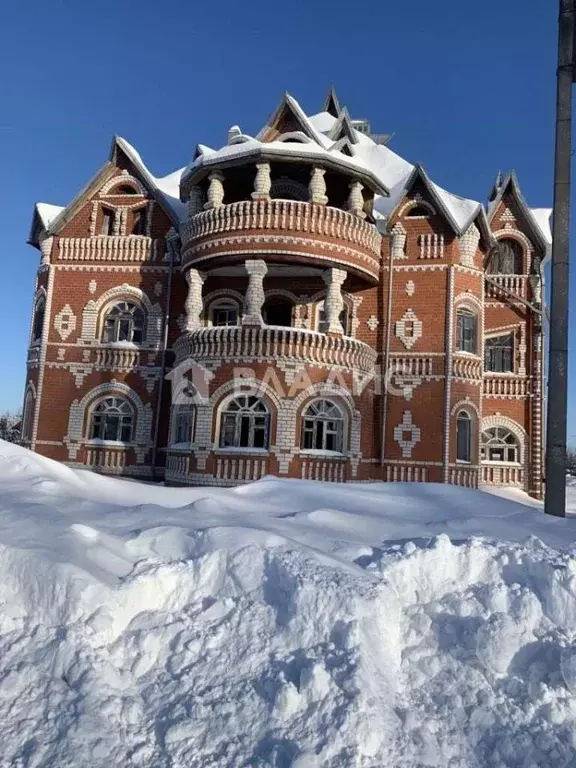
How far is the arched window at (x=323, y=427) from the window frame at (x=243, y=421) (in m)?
1.02

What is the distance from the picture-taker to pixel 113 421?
56.5ft

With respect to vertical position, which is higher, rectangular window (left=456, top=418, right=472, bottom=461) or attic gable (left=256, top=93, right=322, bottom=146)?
attic gable (left=256, top=93, right=322, bottom=146)

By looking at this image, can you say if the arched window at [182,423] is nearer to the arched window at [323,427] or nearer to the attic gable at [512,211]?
the arched window at [323,427]

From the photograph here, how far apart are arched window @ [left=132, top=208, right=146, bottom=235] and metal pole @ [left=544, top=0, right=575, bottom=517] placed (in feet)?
42.0

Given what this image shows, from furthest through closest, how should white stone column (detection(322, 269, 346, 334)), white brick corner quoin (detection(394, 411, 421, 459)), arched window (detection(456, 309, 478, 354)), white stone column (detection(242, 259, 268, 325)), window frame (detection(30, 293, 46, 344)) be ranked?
window frame (detection(30, 293, 46, 344)), arched window (detection(456, 309, 478, 354)), white brick corner quoin (detection(394, 411, 421, 459)), white stone column (detection(322, 269, 346, 334)), white stone column (detection(242, 259, 268, 325))

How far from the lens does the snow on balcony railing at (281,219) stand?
1420cm

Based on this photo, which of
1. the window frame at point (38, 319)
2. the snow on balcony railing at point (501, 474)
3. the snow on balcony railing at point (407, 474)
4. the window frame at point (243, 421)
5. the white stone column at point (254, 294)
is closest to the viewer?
the window frame at point (243, 421)

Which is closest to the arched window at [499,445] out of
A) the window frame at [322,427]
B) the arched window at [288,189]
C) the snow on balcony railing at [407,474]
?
the snow on balcony railing at [407,474]

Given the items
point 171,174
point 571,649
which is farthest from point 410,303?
point 571,649

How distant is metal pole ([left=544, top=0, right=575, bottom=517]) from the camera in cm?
888

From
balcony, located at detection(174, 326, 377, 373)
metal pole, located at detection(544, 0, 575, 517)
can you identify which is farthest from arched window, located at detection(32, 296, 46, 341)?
metal pole, located at detection(544, 0, 575, 517)

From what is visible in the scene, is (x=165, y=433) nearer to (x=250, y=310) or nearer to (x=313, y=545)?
(x=250, y=310)

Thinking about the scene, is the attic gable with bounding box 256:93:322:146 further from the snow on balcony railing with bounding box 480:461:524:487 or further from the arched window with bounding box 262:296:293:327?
the snow on balcony railing with bounding box 480:461:524:487

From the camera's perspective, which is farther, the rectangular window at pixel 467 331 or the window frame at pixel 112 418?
the window frame at pixel 112 418
